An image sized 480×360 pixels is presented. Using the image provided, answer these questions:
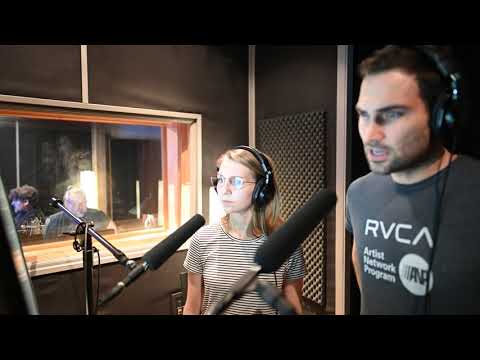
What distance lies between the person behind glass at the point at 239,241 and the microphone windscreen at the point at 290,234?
17.8 inches

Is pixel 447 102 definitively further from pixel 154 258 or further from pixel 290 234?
pixel 154 258

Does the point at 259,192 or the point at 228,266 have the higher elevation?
the point at 259,192

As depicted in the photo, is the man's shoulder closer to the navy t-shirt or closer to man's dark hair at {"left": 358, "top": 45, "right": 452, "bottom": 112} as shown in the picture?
the navy t-shirt

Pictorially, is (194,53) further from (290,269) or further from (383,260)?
(383,260)

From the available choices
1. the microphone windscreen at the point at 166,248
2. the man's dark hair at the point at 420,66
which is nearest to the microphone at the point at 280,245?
the microphone windscreen at the point at 166,248

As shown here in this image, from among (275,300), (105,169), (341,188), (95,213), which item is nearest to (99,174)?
(105,169)

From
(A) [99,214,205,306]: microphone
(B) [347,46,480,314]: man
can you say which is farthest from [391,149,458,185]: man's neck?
(A) [99,214,205,306]: microphone

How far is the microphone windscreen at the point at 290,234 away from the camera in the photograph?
0.56m

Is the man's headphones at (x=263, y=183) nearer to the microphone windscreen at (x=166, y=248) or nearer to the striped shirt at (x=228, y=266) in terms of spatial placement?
the striped shirt at (x=228, y=266)

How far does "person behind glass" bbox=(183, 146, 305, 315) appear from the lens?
3.67 ft

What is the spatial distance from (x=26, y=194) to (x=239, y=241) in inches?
53.9

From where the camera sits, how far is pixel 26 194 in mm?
1642
